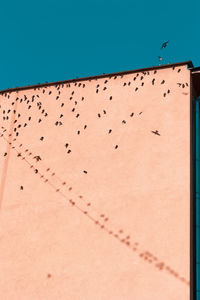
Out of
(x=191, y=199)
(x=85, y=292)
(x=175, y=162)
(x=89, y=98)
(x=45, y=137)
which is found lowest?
(x=85, y=292)

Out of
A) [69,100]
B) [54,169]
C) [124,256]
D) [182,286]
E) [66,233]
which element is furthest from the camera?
[69,100]

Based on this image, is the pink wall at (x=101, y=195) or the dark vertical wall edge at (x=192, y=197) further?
the pink wall at (x=101, y=195)

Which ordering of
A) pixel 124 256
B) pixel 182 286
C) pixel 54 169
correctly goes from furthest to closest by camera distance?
pixel 54 169, pixel 124 256, pixel 182 286

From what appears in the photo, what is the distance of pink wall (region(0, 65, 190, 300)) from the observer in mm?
14883

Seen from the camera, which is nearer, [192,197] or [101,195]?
[192,197]

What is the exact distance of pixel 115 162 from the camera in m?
16.7

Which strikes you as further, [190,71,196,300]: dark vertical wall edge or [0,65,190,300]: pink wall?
[0,65,190,300]: pink wall

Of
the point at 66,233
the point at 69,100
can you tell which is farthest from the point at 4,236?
the point at 69,100

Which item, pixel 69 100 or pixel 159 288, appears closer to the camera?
pixel 159 288

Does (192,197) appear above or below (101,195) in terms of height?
below

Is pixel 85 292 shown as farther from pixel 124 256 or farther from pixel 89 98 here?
pixel 89 98

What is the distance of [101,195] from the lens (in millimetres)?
16344

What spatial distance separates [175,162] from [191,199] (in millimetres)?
1313

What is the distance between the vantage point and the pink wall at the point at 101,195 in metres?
14.9
